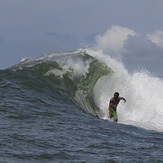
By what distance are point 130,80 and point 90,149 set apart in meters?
13.4

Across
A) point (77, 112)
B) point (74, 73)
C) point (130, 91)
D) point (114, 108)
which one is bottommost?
point (77, 112)

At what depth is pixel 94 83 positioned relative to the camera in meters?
20.0

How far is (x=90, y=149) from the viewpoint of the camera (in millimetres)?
7531

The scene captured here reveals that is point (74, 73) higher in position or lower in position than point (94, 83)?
higher

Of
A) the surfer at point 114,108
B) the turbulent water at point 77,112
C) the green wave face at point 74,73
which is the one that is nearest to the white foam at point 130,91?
the turbulent water at point 77,112

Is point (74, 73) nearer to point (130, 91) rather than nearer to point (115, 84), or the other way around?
point (115, 84)

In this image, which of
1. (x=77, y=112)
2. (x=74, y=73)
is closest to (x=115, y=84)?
(x=74, y=73)

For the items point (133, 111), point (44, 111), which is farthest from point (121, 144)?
point (133, 111)

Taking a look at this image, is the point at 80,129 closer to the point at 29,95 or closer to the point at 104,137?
the point at 104,137

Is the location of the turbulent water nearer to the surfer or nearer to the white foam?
the white foam

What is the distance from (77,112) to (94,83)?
7.37 m

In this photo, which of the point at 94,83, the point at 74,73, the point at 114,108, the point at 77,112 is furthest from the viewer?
the point at 94,83

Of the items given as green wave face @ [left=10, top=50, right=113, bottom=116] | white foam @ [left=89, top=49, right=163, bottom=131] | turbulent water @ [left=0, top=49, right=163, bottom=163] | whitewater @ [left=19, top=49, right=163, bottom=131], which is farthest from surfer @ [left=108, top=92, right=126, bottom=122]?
white foam @ [left=89, top=49, right=163, bottom=131]

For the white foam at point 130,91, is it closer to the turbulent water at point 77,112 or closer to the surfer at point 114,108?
the turbulent water at point 77,112
